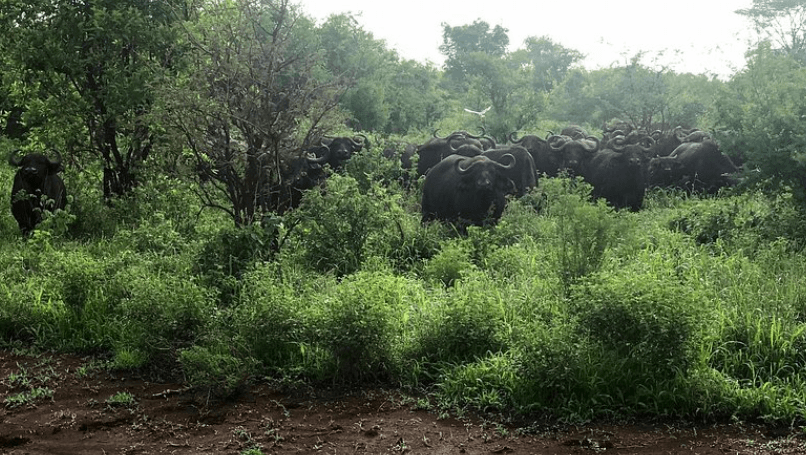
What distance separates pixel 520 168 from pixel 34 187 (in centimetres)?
734

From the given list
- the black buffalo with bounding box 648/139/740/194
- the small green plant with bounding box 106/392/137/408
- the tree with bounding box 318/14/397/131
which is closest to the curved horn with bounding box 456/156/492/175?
the black buffalo with bounding box 648/139/740/194

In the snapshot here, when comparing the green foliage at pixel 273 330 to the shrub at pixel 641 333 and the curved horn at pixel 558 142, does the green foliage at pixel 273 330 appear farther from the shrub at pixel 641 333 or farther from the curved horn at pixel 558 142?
the curved horn at pixel 558 142

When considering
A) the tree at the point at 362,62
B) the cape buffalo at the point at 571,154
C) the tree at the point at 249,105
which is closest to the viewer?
the tree at the point at 249,105

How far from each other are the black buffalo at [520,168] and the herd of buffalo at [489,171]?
0.7 inches

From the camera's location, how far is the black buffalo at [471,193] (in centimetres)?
1068

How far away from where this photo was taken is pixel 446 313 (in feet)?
18.9

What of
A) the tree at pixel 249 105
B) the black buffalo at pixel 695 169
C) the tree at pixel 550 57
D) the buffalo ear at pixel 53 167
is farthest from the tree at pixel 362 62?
the tree at pixel 550 57

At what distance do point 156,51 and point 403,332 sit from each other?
22.4ft

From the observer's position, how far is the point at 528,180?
12789 millimetres

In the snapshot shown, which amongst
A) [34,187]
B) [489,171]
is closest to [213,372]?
[34,187]

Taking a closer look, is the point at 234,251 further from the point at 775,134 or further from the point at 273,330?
the point at 775,134

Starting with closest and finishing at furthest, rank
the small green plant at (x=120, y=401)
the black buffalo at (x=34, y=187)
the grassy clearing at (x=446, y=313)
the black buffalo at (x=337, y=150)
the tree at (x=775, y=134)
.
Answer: the grassy clearing at (x=446, y=313) → the small green plant at (x=120, y=401) → the tree at (x=775, y=134) → the black buffalo at (x=34, y=187) → the black buffalo at (x=337, y=150)

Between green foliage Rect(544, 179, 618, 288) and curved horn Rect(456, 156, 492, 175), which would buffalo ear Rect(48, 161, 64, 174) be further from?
green foliage Rect(544, 179, 618, 288)

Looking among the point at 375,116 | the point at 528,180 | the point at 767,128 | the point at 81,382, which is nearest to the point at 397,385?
the point at 81,382
